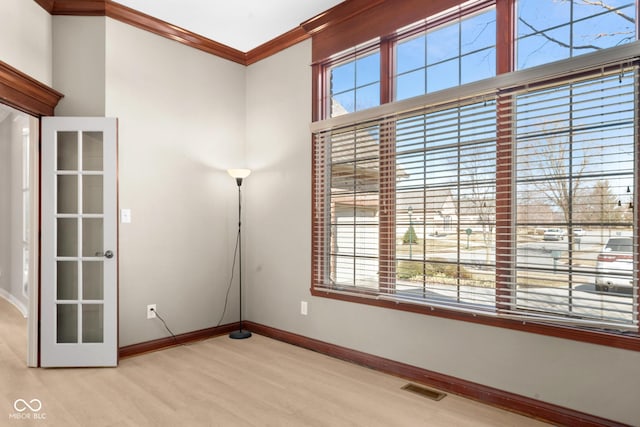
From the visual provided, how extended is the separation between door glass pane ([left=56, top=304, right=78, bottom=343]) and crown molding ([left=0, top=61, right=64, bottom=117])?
155 centimetres

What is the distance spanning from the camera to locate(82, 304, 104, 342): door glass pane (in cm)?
326

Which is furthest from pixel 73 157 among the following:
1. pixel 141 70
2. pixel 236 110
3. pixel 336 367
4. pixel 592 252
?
pixel 592 252

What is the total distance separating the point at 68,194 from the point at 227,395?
6.72 ft

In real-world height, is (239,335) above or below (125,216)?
below

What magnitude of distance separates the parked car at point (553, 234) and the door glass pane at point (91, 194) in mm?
3240

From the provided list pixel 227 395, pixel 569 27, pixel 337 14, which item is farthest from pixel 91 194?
pixel 569 27

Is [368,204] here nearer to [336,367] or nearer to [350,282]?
[350,282]

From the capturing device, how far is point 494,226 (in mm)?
2600

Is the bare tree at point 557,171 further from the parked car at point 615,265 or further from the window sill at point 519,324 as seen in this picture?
the window sill at point 519,324

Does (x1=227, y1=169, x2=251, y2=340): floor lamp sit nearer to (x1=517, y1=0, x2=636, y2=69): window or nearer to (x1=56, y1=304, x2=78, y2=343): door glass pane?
(x1=56, y1=304, x2=78, y2=343): door glass pane

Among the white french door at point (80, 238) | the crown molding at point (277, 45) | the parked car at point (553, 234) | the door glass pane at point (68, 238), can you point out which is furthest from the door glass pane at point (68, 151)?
the parked car at point (553, 234)

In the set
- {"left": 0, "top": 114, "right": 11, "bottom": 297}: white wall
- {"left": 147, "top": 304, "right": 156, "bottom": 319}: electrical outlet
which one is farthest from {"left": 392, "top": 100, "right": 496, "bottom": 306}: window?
{"left": 0, "top": 114, "right": 11, "bottom": 297}: white wall

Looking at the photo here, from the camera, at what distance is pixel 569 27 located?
237 centimetres

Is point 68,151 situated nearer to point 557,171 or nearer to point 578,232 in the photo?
point 557,171
